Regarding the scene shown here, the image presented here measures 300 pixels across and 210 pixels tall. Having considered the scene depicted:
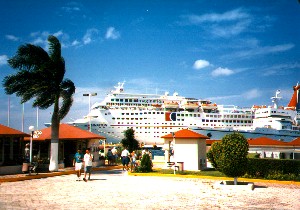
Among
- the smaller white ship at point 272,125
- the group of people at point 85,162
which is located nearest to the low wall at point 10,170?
the group of people at point 85,162

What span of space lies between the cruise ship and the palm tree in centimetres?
4847

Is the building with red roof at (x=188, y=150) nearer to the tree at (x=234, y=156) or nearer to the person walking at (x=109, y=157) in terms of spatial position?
the person walking at (x=109, y=157)

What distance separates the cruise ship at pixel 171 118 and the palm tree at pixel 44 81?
4847 centimetres

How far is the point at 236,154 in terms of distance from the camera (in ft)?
35.9

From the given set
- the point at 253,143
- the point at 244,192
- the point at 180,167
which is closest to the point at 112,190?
the point at 244,192

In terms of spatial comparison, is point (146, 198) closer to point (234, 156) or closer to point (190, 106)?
point (234, 156)

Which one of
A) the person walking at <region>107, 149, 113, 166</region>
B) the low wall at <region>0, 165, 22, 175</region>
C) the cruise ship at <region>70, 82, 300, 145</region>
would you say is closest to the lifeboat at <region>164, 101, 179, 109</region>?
the cruise ship at <region>70, 82, 300, 145</region>

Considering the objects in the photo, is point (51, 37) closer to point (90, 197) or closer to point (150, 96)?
point (90, 197)

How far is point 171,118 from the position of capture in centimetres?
6838

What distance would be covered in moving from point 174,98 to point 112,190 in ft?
214

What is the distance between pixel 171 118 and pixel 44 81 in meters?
52.9

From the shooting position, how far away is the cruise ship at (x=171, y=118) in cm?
6700

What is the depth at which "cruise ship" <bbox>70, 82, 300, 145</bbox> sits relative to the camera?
6700cm

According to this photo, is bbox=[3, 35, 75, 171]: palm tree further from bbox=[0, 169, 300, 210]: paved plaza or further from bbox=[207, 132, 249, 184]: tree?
bbox=[207, 132, 249, 184]: tree
